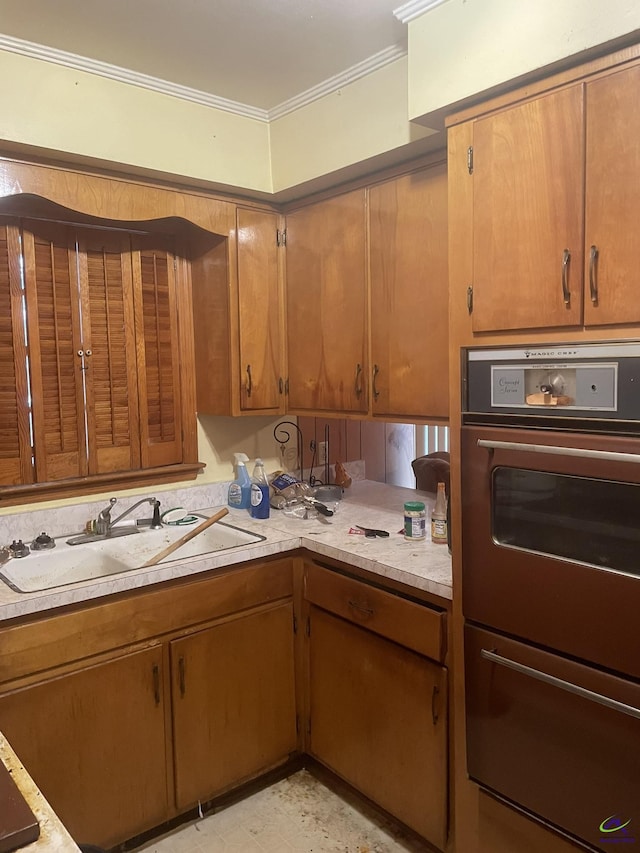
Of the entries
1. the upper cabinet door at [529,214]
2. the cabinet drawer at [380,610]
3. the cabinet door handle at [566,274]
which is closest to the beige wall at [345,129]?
the upper cabinet door at [529,214]

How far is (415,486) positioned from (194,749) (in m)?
1.59

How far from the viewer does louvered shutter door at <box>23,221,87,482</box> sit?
213 centimetres

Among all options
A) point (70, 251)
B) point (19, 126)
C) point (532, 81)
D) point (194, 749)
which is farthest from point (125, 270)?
point (194, 749)

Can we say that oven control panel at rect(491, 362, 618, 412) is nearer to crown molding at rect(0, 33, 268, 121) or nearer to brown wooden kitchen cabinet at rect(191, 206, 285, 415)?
brown wooden kitchen cabinet at rect(191, 206, 285, 415)

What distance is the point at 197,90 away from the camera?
2156mm

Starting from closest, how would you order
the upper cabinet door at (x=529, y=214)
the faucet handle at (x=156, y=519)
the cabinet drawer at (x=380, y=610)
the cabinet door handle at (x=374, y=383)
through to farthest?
1. the upper cabinet door at (x=529, y=214)
2. the cabinet drawer at (x=380, y=610)
3. the cabinet door handle at (x=374, y=383)
4. the faucet handle at (x=156, y=519)

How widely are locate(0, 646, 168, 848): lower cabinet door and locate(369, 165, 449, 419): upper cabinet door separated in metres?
1.15

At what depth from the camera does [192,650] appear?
1.96 meters

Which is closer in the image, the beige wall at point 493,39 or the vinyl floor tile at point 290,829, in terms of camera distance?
the beige wall at point 493,39

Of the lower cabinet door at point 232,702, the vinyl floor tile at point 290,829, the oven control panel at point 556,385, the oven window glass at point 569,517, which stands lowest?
the vinyl floor tile at point 290,829

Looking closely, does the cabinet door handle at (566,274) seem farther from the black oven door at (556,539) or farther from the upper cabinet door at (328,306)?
the upper cabinet door at (328,306)

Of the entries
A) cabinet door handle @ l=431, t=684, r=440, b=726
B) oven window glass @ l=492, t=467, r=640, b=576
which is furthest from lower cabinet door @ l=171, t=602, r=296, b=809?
oven window glass @ l=492, t=467, r=640, b=576

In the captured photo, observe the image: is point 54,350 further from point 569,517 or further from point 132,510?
point 569,517

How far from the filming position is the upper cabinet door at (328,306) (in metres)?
2.23
